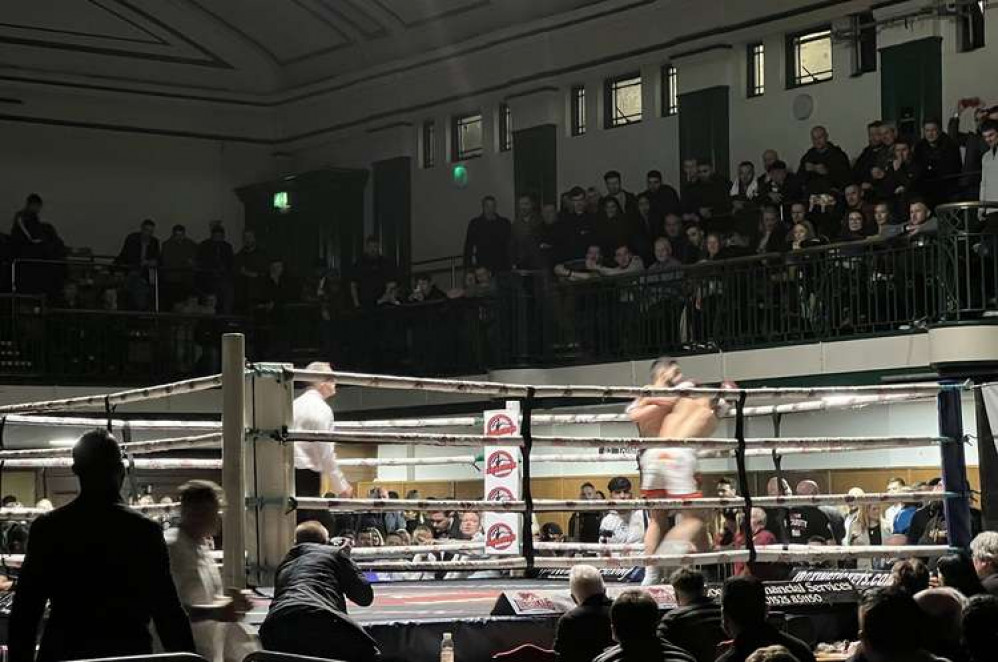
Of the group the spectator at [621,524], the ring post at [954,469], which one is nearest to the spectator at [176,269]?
the spectator at [621,524]

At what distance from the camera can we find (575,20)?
19578 mm

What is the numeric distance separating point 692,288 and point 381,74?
753 centimetres

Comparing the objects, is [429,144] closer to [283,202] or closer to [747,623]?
[283,202]

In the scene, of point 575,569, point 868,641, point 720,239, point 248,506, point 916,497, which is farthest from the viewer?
point 720,239

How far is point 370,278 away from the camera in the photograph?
2025cm

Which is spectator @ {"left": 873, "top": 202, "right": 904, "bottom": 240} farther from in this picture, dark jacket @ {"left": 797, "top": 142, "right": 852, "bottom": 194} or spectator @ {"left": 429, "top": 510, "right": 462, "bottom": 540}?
spectator @ {"left": 429, "top": 510, "right": 462, "bottom": 540}

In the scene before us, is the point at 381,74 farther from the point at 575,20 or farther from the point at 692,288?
the point at 692,288

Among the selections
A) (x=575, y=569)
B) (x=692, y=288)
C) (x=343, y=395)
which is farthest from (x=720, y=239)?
(x=575, y=569)

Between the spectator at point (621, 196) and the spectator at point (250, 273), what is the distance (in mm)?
5201

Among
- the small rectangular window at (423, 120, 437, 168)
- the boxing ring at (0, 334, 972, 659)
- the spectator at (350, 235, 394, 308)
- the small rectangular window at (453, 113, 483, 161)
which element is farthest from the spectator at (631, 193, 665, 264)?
the boxing ring at (0, 334, 972, 659)

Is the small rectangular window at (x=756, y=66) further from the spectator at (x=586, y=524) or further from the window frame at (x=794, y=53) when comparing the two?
the spectator at (x=586, y=524)

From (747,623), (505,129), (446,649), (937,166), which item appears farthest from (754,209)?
(747,623)

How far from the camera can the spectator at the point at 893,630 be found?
484 cm

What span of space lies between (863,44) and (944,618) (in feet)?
39.9
